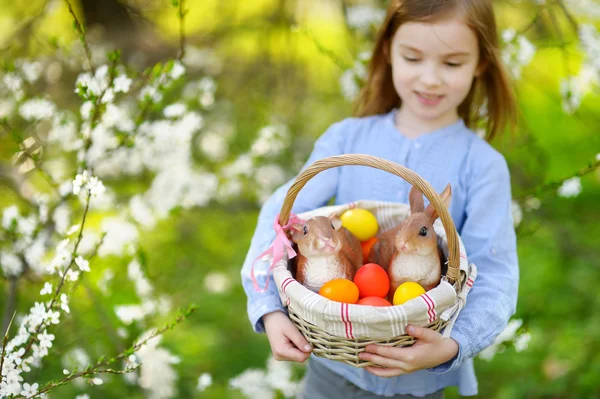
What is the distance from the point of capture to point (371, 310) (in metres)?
1.17

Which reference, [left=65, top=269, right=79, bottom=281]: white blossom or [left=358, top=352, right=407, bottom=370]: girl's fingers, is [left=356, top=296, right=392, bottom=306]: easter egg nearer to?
[left=358, top=352, right=407, bottom=370]: girl's fingers

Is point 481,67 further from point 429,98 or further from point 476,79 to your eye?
point 429,98

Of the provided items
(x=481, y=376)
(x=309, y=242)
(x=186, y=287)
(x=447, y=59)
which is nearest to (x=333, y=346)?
(x=309, y=242)

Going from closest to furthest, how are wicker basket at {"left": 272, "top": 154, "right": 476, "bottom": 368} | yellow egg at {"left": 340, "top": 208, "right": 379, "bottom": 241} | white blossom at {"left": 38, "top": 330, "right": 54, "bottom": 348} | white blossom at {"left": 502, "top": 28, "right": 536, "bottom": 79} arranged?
1. wicker basket at {"left": 272, "top": 154, "right": 476, "bottom": 368}
2. white blossom at {"left": 38, "top": 330, "right": 54, "bottom": 348}
3. yellow egg at {"left": 340, "top": 208, "right": 379, "bottom": 241}
4. white blossom at {"left": 502, "top": 28, "right": 536, "bottom": 79}

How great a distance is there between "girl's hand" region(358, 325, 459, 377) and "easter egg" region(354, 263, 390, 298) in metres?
0.14

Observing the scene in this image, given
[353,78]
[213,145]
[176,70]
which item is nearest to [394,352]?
[176,70]

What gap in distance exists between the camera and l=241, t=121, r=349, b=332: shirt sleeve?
1.49 m

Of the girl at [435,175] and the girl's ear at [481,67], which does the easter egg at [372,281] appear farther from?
the girl's ear at [481,67]

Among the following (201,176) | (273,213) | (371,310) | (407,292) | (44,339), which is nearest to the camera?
(371,310)

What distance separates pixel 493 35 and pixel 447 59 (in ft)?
0.65

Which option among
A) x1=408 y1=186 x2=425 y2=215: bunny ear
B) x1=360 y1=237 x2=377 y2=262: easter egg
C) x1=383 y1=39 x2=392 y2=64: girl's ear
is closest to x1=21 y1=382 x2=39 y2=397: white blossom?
x1=360 y1=237 x2=377 y2=262: easter egg

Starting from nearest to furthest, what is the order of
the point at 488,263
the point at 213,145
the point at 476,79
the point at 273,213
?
the point at 488,263, the point at 273,213, the point at 476,79, the point at 213,145

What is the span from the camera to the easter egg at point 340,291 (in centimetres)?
130

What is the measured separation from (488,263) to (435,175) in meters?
0.30
